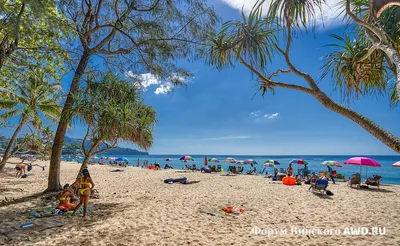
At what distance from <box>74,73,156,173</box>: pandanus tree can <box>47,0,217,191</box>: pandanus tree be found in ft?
2.03

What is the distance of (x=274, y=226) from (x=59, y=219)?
17.3 ft

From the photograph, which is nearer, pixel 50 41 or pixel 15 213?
pixel 15 213

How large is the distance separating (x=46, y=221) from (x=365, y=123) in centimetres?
652

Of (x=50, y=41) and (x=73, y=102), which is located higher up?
(x=50, y=41)

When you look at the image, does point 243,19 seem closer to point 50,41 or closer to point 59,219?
point 59,219

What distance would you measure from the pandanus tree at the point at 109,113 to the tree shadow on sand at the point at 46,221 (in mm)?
2228

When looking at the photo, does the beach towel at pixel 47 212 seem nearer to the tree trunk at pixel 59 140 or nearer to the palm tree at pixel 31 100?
the tree trunk at pixel 59 140

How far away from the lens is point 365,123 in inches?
76.4

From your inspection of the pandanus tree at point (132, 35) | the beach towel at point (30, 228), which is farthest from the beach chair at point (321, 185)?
the beach towel at point (30, 228)

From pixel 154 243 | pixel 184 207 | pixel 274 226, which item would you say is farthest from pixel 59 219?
pixel 274 226

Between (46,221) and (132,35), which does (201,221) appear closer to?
(46,221)

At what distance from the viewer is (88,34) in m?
8.55

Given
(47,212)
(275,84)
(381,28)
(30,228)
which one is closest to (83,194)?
(47,212)

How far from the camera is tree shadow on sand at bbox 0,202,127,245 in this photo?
4.51m
